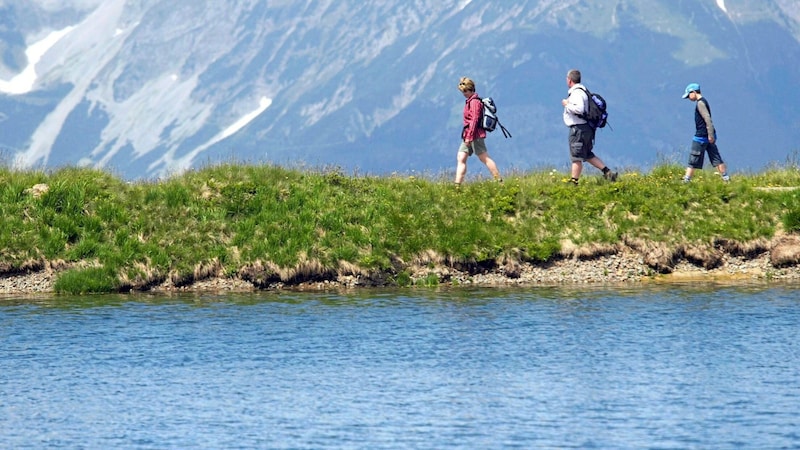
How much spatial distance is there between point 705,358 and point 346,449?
7.18m

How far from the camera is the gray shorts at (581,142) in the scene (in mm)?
33188

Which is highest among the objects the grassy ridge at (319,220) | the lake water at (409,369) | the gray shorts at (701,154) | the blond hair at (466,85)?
the blond hair at (466,85)

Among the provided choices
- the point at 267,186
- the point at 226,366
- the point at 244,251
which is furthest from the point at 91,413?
the point at 267,186

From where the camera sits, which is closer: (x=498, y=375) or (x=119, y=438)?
(x=119, y=438)

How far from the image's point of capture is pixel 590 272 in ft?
104

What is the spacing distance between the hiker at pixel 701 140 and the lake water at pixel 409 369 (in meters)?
Answer: 5.09

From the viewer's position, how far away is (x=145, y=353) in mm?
23859

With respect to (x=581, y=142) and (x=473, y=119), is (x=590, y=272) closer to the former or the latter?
(x=581, y=142)

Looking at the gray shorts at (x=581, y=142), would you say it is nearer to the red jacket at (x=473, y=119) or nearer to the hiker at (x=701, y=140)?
the red jacket at (x=473, y=119)

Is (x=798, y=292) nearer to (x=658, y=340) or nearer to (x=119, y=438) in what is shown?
(x=658, y=340)

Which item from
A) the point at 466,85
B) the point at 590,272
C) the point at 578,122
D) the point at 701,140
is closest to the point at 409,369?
the point at 590,272

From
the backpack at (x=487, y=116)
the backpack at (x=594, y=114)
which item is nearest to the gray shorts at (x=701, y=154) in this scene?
the backpack at (x=594, y=114)

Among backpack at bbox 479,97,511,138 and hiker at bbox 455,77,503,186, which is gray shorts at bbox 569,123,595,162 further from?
hiker at bbox 455,77,503,186

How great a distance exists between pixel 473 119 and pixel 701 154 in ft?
17.6
